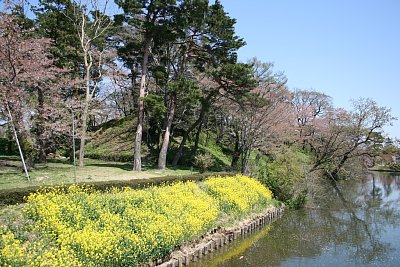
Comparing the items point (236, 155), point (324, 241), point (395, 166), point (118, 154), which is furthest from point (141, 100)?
point (395, 166)

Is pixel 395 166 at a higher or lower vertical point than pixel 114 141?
lower

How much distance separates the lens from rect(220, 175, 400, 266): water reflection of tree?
49.9 feet

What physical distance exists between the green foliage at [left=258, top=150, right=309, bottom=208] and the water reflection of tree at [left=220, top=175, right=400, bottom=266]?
4.55ft

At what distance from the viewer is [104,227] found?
10.6 m

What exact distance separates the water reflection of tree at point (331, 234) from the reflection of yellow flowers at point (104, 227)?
2.86m

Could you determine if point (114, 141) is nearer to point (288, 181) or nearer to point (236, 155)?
point (236, 155)

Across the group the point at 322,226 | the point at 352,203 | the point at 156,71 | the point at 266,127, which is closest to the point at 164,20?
the point at 156,71

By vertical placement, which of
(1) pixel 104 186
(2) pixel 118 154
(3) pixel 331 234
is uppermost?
(2) pixel 118 154

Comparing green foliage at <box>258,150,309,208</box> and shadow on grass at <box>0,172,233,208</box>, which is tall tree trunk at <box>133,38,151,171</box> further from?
green foliage at <box>258,150,309,208</box>

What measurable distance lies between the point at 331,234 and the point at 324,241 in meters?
1.89

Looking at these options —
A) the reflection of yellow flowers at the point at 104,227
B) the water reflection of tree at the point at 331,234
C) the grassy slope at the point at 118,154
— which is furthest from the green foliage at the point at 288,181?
the reflection of yellow flowers at the point at 104,227

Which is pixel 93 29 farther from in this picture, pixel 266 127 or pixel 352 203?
pixel 352 203

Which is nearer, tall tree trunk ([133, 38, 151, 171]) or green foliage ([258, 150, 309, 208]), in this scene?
tall tree trunk ([133, 38, 151, 171])

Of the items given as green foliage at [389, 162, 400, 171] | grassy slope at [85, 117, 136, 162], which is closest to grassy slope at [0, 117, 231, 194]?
grassy slope at [85, 117, 136, 162]
